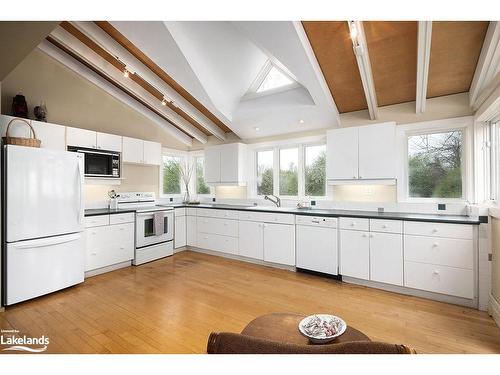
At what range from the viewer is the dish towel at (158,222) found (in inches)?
173

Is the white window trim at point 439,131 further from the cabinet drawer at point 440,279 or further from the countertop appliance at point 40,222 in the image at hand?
the countertop appliance at point 40,222

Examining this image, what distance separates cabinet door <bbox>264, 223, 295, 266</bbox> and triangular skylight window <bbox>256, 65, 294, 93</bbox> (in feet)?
7.47

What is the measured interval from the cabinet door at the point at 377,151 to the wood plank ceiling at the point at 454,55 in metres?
0.70

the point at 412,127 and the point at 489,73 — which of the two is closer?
the point at 489,73

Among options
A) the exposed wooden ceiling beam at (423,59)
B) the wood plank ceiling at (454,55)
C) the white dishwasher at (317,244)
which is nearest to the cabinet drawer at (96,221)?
the white dishwasher at (317,244)

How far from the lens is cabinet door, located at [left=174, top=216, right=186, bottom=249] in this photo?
495 centimetres

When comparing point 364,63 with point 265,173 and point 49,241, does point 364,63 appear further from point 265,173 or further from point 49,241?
point 49,241

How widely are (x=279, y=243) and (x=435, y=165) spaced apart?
7.96ft

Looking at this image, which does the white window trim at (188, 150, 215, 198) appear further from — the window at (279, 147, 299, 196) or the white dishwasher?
the white dishwasher

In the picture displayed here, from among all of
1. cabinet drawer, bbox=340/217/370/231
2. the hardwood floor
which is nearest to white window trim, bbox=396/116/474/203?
cabinet drawer, bbox=340/217/370/231
